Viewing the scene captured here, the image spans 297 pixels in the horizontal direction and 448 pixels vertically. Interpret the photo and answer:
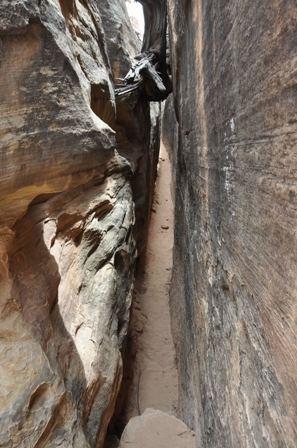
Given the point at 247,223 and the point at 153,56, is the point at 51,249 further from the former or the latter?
the point at 153,56

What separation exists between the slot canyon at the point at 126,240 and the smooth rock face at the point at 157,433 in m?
0.02

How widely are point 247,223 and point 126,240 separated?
2992mm

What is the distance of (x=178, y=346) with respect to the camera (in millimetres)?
4926

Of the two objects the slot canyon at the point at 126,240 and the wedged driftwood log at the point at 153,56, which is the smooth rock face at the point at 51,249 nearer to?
the slot canyon at the point at 126,240

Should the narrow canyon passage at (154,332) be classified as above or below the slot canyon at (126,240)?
below

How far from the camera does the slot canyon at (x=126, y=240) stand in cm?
138

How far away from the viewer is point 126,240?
15.0ft

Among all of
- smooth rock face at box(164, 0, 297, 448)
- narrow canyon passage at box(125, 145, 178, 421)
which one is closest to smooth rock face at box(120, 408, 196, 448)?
smooth rock face at box(164, 0, 297, 448)

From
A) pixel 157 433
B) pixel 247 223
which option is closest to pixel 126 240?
pixel 157 433

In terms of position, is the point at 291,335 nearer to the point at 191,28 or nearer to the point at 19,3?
the point at 19,3

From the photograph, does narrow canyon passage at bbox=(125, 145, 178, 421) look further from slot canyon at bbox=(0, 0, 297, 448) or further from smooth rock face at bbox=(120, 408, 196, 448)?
smooth rock face at bbox=(120, 408, 196, 448)

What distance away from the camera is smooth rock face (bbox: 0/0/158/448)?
1.97m

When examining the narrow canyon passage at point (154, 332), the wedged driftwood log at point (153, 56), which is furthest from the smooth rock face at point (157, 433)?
the wedged driftwood log at point (153, 56)

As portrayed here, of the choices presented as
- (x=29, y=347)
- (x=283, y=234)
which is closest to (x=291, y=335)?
(x=283, y=234)
